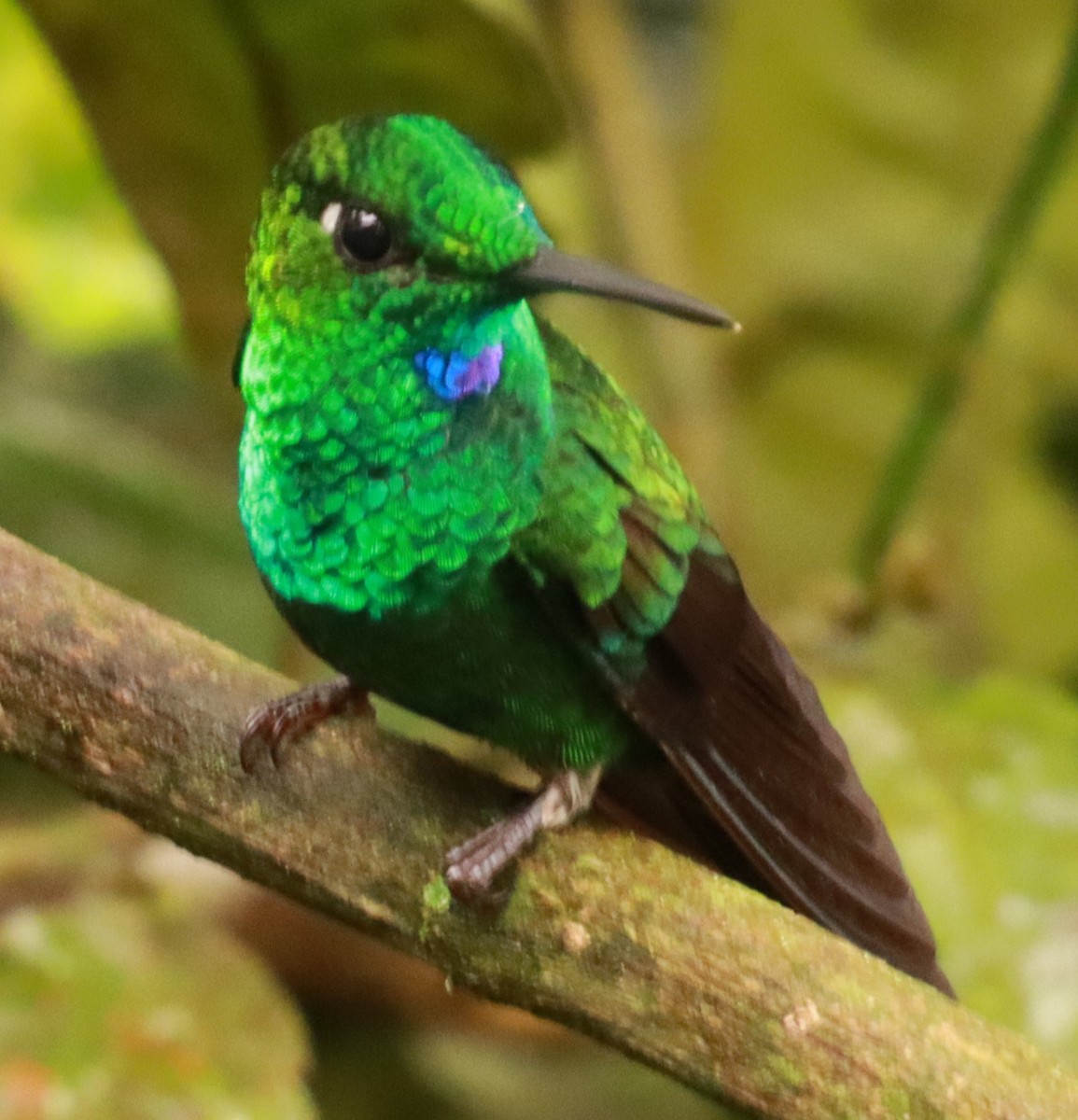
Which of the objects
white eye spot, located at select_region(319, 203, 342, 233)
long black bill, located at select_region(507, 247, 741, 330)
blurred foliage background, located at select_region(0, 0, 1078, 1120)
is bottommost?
blurred foliage background, located at select_region(0, 0, 1078, 1120)

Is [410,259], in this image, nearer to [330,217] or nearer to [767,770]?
[330,217]

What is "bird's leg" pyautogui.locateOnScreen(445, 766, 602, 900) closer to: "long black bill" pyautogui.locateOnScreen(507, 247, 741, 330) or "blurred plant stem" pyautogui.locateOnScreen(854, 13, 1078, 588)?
"long black bill" pyautogui.locateOnScreen(507, 247, 741, 330)

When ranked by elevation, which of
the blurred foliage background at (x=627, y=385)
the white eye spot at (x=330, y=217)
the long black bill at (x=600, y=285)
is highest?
the long black bill at (x=600, y=285)

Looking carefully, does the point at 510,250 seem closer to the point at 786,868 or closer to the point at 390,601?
the point at 390,601

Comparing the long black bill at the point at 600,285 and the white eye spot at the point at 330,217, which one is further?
the white eye spot at the point at 330,217

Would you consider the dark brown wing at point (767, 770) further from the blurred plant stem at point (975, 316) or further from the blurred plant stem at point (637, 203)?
the blurred plant stem at point (637, 203)

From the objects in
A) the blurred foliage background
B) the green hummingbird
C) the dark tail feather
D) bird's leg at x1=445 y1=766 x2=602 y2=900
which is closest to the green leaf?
the blurred foliage background

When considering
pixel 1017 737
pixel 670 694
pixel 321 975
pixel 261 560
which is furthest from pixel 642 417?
pixel 321 975

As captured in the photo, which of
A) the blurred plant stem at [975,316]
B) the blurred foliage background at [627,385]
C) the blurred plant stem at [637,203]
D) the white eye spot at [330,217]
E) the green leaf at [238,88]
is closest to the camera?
the white eye spot at [330,217]

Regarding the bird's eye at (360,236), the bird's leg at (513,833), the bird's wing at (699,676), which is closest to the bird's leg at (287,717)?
the bird's leg at (513,833)
